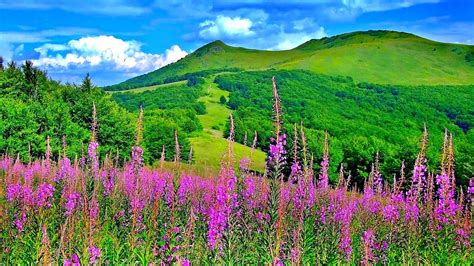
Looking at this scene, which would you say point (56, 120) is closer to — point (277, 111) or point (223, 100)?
point (277, 111)

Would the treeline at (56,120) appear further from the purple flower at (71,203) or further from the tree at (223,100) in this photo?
the tree at (223,100)

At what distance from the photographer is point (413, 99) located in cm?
19075

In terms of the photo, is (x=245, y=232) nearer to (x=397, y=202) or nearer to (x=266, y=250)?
(x=266, y=250)

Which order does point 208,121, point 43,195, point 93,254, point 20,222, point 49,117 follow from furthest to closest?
point 208,121 < point 49,117 < point 20,222 < point 43,195 < point 93,254

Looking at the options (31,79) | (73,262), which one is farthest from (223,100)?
(73,262)

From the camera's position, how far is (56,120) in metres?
45.4

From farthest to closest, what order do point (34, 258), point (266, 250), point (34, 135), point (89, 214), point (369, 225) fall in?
1. point (34, 135)
2. point (369, 225)
3. point (34, 258)
4. point (89, 214)
5. point (266, 250)

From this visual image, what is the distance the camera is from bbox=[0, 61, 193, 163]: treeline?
41.7 m

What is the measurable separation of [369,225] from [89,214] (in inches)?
241

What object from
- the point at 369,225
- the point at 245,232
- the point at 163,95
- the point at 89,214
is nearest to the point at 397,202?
the point at 369,225

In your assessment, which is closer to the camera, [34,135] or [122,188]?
[122,188]

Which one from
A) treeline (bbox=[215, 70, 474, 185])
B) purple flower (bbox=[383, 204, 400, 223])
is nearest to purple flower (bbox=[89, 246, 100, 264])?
purple flower (bbox=[383, 204, 400, 223])

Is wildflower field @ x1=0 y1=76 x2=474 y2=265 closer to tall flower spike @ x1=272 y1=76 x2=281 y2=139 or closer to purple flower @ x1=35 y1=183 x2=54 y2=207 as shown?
purple flower @ x1=35 y1=183 x2=54 y2=207

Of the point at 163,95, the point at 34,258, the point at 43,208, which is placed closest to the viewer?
the point at 34,258
